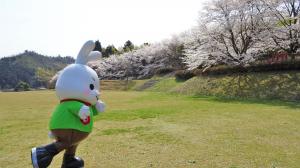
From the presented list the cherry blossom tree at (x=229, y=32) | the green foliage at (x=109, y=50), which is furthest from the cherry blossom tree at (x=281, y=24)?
the green foliage at (x=109, y=50)

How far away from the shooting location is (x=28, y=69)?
397 feet

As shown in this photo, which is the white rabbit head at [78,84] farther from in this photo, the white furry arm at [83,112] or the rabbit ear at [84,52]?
the white furry arm at [83,112]

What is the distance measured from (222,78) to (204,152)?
1884 cm

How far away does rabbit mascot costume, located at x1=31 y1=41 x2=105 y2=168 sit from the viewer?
16.5ft

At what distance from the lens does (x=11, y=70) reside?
114562mm

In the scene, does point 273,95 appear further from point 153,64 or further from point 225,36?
point 153,64

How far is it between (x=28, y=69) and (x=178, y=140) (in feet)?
394

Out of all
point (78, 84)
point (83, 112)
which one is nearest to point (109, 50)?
point (78, 84)

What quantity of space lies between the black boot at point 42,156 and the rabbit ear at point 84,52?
1.40 meters

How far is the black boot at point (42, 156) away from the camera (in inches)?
198

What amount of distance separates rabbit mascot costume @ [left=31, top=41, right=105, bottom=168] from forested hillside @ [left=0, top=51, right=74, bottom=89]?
7471 centimetres

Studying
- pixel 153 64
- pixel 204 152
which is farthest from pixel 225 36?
pixel 153 64

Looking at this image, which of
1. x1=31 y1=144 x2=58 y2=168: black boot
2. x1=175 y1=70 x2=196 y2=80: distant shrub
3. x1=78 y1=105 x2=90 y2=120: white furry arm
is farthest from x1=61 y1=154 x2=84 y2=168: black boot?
x1=175 y1=70 x2=196 y2=80: distant shrub

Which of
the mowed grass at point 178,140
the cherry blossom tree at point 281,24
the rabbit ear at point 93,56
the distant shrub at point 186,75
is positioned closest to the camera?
Answer: the rabbit ear at point 93,56
